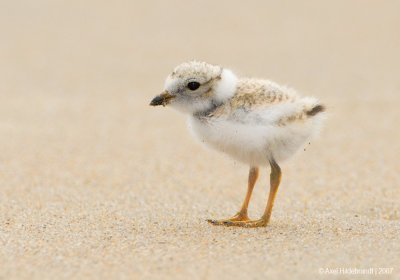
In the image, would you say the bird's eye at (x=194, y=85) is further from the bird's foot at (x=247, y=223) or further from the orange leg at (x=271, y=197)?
the bird's foot at (x=247, y=223)

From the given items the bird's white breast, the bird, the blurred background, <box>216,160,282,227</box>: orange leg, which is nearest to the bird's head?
the bird

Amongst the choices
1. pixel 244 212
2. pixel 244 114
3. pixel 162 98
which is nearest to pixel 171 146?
pixel 244 212

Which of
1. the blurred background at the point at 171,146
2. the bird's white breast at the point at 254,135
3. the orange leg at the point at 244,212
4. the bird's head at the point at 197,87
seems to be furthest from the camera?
the orange leg at the point at 244,212

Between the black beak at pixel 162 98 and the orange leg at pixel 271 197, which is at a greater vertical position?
the black beak at pixel 162 98

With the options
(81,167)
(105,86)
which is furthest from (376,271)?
(105,86)

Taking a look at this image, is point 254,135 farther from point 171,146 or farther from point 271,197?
point 171,146

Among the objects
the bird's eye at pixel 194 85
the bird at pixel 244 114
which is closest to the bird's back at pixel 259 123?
the bird at pixel 244 114

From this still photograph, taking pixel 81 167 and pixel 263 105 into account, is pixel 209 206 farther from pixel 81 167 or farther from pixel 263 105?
pixel 81 167
